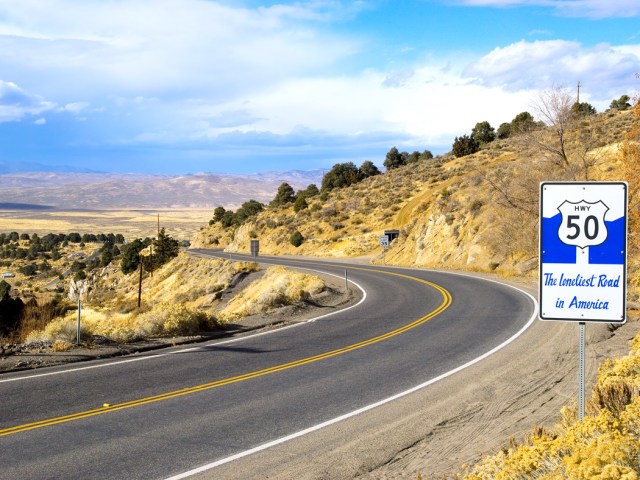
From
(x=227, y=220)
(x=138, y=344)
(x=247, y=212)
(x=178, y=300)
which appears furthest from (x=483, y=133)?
(x=138, y=344)

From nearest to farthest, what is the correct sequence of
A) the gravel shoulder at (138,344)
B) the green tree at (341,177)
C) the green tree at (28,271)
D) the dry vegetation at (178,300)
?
the gravel shoulder at (138,344), the dry vegetation at (178,300), the green tree at (341,177), the green tree at (28,271)

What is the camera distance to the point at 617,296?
18.0 ft

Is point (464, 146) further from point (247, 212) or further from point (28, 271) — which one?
point (28, 271)

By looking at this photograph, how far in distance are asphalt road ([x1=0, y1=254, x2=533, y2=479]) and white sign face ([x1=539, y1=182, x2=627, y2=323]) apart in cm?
519

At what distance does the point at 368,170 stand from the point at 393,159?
7.82 m

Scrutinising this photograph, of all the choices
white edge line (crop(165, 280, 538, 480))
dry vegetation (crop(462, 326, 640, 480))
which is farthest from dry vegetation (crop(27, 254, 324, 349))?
dry vegetation (crop(462, 326, 640, 480))

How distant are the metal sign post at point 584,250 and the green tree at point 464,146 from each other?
8117 centimetres

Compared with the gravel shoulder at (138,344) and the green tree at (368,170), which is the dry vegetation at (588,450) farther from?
the green tree at (368,170)

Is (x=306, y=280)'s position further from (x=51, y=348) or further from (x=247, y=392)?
(x=247, y=392)

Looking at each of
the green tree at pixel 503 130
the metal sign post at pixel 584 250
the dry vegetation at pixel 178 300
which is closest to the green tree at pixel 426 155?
the green tree at pixel 503 130

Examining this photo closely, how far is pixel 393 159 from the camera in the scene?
107 metres

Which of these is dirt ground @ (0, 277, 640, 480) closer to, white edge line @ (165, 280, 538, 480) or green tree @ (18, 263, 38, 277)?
white edge line @ (165, 280, 538, 480)

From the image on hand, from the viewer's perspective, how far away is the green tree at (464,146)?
8412 centimetres

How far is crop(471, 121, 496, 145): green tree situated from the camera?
3524 inches
